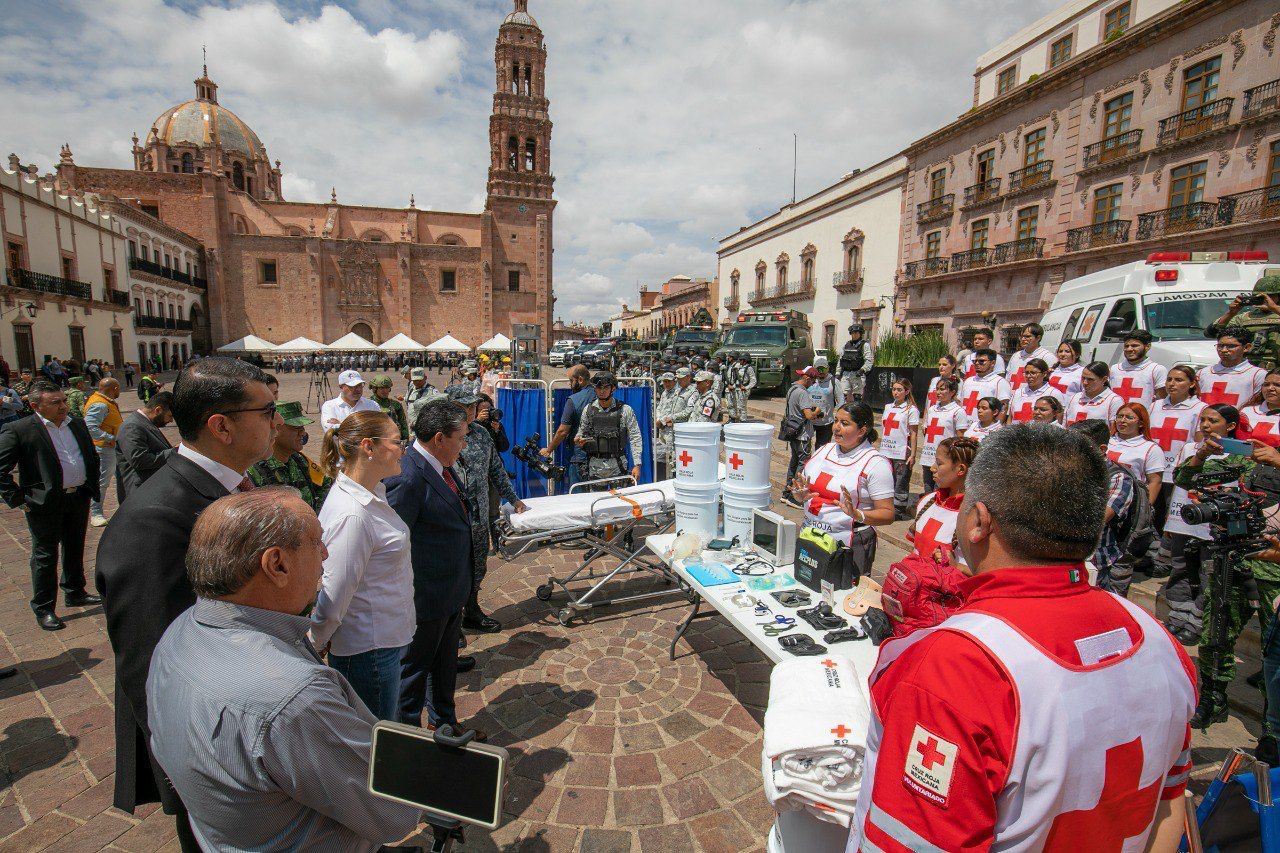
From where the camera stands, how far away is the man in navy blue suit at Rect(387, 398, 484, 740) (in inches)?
113

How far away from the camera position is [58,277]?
24.8m

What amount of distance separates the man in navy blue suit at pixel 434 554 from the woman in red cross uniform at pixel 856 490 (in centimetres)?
227

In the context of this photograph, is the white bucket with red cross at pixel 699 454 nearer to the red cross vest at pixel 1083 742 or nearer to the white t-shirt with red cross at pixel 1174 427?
the red cross vest at pixel 1083 742

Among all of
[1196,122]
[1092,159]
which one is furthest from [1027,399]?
[1092,159]

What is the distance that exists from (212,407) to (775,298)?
116ft

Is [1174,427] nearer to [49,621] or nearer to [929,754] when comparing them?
[929,754]

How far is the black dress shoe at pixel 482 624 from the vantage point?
4480mm

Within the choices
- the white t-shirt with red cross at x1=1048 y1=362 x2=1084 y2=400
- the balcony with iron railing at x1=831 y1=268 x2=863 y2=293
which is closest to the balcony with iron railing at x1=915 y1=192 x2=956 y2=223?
the balcony with iron railing at x1=831 y1=268 x2=863 y2=293

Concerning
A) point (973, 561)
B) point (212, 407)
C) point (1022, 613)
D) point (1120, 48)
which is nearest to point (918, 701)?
point (1022, 613)

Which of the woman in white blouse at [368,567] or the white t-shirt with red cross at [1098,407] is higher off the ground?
the white t-shirt with red cross at [1098,407]

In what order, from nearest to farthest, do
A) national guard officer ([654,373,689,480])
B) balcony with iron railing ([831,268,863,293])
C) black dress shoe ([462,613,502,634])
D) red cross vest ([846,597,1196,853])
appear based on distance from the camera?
red cross vest ([846,597,1196,853]), black dress shoe ([462,613,502,634]), national guard officer ([654,373,689,480]), balcony with iron railing ([831,268,863,293])

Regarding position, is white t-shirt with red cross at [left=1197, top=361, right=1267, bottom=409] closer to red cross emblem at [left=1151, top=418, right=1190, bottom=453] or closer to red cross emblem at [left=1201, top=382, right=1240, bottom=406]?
red cross emblem at [left=1201, top=382, right=1240, bottom=406]

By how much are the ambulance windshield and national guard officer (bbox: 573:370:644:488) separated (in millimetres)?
7124

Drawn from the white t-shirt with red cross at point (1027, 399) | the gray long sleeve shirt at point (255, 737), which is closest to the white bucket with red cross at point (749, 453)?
the gray long sleeve shirt at point (255, 737)
